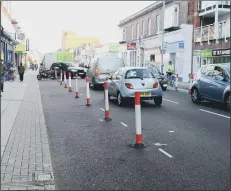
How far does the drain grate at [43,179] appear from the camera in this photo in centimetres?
422

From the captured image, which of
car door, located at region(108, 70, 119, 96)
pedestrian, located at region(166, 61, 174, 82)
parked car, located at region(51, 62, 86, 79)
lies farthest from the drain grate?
parked car, located at region(51, 62, 86, 79)

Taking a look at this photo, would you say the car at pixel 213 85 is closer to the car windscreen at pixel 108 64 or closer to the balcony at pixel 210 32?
the car windscreen at pixel 108 64

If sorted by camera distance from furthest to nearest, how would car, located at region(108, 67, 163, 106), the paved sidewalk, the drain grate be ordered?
car, located at region(108, 67, 163, 106)
the drain grate
the paved sidewalk

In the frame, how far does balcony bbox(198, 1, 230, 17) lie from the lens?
2773 centimetres

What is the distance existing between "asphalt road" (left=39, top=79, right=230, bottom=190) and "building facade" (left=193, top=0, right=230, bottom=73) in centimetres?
1645

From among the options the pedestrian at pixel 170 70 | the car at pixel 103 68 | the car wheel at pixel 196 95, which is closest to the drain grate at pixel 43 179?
the car wheel at pixel 196 95

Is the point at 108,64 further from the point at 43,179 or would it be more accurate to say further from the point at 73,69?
the point at 43,179

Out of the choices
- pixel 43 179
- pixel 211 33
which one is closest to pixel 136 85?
pixel 43 179

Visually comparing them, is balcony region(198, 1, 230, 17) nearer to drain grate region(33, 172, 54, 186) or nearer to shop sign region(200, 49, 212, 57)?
shop sign region(200, 49, 212, 57)

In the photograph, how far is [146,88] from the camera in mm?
12586

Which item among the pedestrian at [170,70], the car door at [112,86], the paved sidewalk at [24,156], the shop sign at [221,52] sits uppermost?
the shop sign at [221,52]

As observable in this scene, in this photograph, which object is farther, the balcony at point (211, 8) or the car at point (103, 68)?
the balcony at point (211, 8)

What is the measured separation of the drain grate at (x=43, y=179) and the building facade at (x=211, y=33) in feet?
73.8

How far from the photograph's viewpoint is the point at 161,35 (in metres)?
37.5
